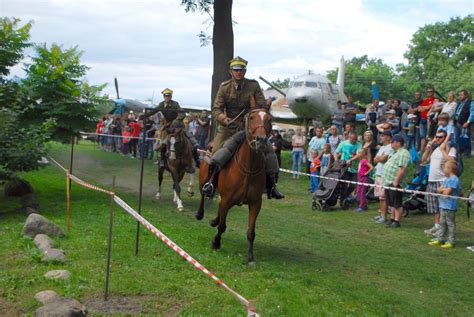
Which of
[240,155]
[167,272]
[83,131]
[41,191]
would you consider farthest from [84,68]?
[167,272]

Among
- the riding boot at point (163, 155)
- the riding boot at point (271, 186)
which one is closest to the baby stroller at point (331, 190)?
the riding boot at point (163, 155)

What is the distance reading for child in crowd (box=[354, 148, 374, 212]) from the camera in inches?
657

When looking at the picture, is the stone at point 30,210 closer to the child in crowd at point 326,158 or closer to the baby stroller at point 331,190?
the baby stroller at point 331,190

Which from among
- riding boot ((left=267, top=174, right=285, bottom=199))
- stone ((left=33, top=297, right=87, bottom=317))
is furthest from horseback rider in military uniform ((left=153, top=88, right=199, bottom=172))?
stone ((left=33, top=297, right=87, bottom=317))

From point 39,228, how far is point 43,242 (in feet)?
2.89

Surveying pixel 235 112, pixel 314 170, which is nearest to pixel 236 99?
pixel 235 112

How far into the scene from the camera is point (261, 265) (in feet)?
31.5

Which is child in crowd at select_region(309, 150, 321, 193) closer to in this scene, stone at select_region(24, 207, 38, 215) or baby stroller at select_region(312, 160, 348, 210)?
baby stroller at select_region(312, 160, 348, 210)

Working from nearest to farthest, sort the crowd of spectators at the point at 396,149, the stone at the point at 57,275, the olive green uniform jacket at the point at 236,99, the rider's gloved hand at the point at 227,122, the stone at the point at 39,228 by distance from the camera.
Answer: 1. the stone at the point at 57,275
2. the rider's gloved hand at the point at 227,122
3. the olive green uniform jacket at the point at 236,99
4. the stone at the point at 39,228
5. the crowd of spectators at the point at 396,149

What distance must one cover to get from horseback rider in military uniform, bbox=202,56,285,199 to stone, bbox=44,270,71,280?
9.96 ft

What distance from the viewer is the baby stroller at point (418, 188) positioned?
15.2 metres

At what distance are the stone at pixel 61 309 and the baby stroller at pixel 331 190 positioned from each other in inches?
429

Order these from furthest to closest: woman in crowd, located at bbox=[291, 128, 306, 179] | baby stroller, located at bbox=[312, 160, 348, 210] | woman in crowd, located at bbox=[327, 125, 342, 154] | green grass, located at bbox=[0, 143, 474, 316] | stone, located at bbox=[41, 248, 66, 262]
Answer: woman in crowd, located at bbox=[291, 128, 306, 179] < woman in crowd, located at bbox=[327, 125, 342, 154] < baby stroller, located at bbox=[312, 160, 348, 210] < stone, located at bbox=[41, 248, 66, 262] < green grass, located at bbox=[0, 143, 474, 316]

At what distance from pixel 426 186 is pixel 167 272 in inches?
344
